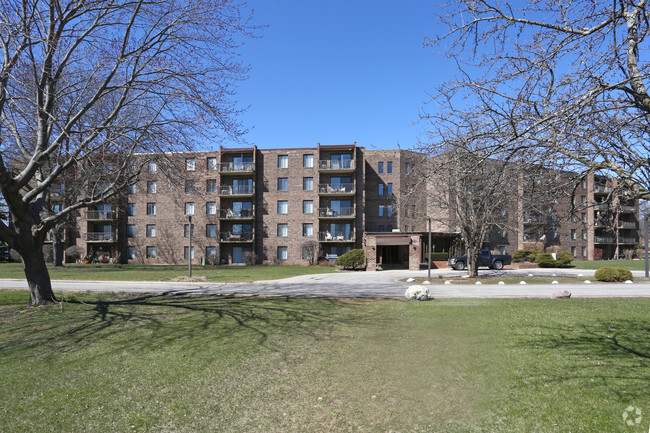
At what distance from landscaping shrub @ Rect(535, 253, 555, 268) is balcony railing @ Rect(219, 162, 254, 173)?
3137 cm

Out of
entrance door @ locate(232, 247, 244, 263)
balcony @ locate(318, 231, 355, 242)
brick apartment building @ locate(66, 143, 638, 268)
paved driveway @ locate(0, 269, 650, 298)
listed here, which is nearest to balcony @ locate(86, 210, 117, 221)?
brick apartment building @ locate(66, 143, 638, 268)

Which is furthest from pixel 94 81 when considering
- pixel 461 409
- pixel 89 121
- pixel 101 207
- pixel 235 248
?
pixel 101 207

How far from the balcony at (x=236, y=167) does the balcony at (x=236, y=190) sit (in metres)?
1.70

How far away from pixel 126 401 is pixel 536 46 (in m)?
7.03

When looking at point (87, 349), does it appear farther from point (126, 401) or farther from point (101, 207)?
point (101, 207)

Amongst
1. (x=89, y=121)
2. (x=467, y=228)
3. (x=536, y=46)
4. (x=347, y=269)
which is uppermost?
(x=89, y=121)

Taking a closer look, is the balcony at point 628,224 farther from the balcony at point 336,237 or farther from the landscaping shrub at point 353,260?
the landscaping shrub at point 353,260

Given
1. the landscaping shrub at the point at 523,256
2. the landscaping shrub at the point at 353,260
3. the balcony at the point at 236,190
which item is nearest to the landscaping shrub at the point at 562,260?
the landscaping shrub at the point at 523,256

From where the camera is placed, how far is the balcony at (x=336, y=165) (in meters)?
44.6

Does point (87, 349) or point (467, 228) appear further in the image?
point (467, 228)

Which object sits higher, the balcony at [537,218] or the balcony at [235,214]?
the balcony at [235,214]

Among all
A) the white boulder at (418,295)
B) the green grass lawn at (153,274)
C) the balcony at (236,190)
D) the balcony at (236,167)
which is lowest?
the green grass lawn at (153,274)

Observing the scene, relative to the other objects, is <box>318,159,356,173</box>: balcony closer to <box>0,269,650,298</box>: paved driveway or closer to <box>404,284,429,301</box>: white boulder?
<box>0,269,650,298</box>: paved driveway

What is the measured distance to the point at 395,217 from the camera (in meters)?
46.8
